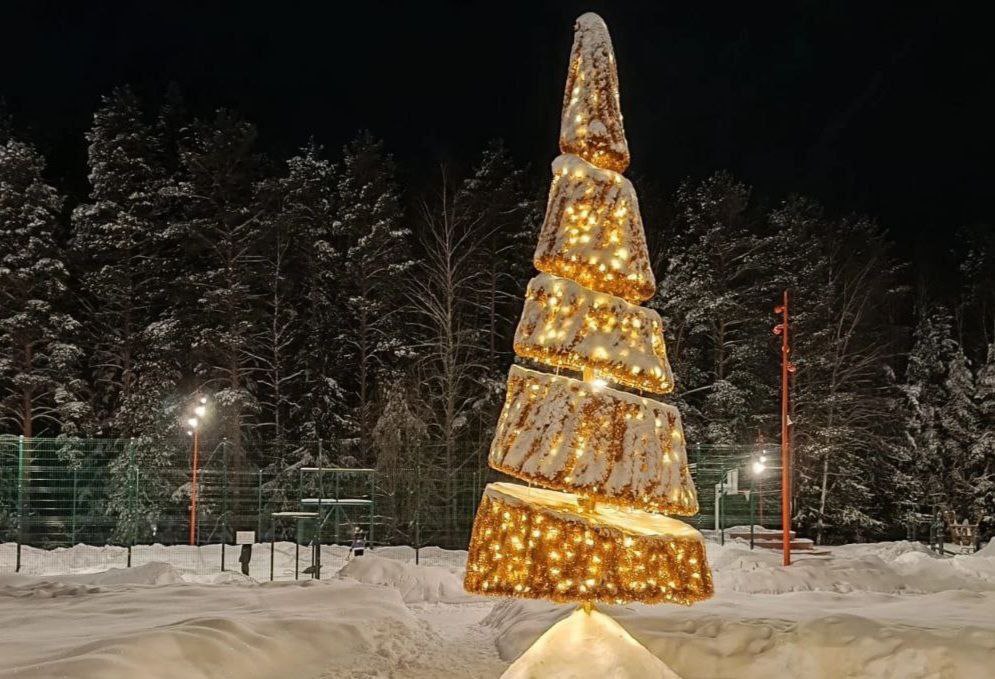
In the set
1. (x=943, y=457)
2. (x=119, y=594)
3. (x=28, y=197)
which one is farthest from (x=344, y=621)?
(x=943, y=457)

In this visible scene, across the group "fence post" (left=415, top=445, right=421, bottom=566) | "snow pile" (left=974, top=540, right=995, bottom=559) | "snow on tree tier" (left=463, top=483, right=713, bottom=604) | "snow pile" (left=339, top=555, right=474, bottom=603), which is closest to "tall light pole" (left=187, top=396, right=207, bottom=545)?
"fence post" (left=415, top=445, right=421, bottom=566)

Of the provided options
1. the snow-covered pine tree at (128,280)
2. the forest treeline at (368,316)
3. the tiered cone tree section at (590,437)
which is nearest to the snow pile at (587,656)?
the tiered cone tree section at (590,437)

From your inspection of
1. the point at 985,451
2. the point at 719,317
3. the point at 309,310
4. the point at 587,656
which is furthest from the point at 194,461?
the point at 985,451

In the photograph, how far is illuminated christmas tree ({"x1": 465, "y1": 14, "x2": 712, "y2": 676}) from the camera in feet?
18.5

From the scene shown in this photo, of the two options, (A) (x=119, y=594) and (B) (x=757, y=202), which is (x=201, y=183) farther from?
(B) (x=757, y=202)

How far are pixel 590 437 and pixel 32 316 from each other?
25.0 m

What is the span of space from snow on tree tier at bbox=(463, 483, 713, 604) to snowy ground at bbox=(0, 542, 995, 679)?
3160 millimetres

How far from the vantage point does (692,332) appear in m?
28.0

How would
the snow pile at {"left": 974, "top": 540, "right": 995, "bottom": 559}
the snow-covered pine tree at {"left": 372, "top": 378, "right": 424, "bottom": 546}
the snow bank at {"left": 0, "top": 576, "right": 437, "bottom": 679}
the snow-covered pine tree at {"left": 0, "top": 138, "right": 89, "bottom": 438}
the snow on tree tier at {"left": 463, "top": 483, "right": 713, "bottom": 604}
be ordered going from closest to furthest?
the snow on tree tier at {"left": 463, "top": 483, "right": 713, "bottom": 604} → the snow bank at {"left": 0, "top": 576, "right": 437, "bottom": 679} → the snow pile at {"left": 974, "top": 540, "right": 995, "bottom": 559} → the snow-covered pine tree at {"left": 372, "top": 378, "right": 424, "bottom": 546} → the snow-covered pine tree at {"left": 0, "top": 138, "right": 89, "bottom": 438}

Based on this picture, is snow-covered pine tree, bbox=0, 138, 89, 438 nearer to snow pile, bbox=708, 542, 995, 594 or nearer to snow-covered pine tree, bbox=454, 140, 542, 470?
snow-covered pine tree, bbox=454, 140, 542, 470

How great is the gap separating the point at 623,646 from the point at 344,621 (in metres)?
5.47

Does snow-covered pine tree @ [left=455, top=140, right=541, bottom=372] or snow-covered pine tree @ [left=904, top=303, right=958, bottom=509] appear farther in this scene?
snow-covered pine tree @ [left=904, top=303, right=958, bottom=509]

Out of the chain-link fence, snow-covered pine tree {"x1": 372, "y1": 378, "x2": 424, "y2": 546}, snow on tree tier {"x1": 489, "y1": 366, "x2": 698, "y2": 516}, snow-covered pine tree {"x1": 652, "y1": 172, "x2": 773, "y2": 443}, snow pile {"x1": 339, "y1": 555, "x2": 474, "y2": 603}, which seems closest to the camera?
snow on tree tier {"x1": 489, "y1": 366, "x2": 698, "y2": 516}

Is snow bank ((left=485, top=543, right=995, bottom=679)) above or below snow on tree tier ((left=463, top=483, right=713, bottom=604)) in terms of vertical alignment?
below
